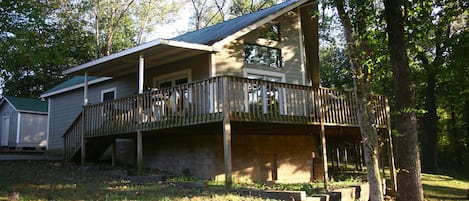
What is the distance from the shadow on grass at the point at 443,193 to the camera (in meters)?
16.3

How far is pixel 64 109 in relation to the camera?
22.2m

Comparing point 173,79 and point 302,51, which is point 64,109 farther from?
point 302,51

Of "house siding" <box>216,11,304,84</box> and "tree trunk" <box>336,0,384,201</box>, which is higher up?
"house siding" <box>216,11,304,84</box>

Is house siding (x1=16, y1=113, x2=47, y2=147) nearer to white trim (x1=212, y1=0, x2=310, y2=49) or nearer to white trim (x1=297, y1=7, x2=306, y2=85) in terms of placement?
white trim (x1=212, y1=0, x2=310, y2=49)

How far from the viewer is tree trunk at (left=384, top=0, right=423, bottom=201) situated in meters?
12.0

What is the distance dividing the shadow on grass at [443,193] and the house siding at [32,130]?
2046 cm

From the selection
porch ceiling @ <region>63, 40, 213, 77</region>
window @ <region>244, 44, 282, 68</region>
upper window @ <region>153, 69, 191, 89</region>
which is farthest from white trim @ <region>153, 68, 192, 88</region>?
window @ <region>244, 44, 282, 68</region>

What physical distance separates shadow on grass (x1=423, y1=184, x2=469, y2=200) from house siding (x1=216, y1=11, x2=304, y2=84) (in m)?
6.63

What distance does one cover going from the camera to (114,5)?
32.2m

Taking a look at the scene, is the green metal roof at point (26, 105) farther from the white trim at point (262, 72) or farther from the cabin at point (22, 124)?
the white trim at point (262, 72)

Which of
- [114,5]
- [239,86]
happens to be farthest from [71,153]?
[114,5]

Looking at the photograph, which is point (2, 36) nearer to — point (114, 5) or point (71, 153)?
point (71, 153)

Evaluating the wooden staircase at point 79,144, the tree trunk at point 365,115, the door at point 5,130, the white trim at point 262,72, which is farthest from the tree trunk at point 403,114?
the door at point 5,130

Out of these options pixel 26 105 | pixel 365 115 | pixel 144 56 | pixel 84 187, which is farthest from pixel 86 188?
pixel 26 105
